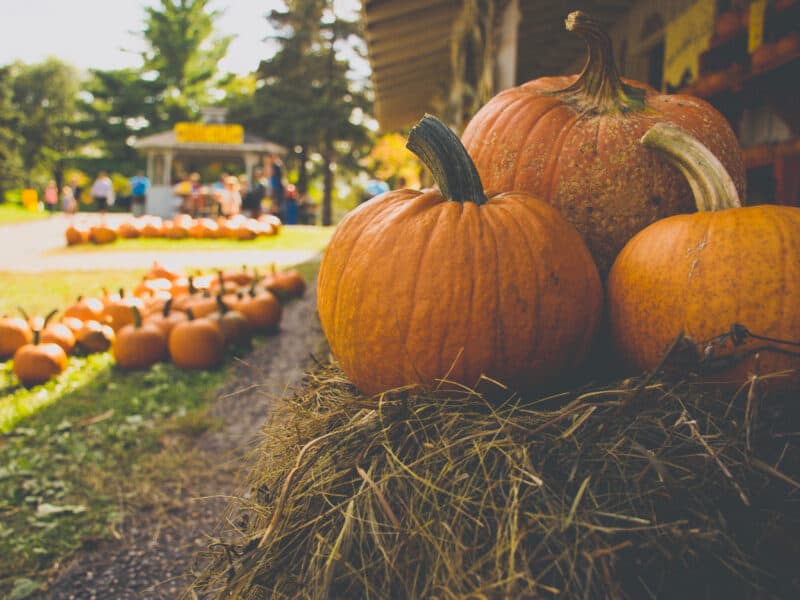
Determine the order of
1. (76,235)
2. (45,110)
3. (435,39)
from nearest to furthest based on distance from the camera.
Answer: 1. (435,39)
2. (76,235)
3. (45,110)

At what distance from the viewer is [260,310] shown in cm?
557

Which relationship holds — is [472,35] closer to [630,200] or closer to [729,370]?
[630,200]

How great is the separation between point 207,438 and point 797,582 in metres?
3.11

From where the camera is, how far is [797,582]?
2.84 ft

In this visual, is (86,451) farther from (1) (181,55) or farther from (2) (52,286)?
(1) (181,55)

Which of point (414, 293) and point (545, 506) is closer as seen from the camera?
point (545, 506)

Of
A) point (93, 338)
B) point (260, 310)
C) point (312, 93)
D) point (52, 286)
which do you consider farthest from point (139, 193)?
point (93, 338)

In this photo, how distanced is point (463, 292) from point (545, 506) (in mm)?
494

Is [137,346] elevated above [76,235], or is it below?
below

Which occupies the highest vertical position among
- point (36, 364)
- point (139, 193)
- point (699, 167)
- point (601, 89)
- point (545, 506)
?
point (139, 193)

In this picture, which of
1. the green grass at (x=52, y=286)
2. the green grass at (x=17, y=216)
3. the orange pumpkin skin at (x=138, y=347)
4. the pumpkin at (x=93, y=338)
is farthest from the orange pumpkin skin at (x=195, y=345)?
the green grass at (x=17, y=216)

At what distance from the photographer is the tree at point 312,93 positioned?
31266mm

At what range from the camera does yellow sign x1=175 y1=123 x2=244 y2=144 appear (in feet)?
88.2

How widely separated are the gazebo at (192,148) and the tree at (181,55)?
491 inches
